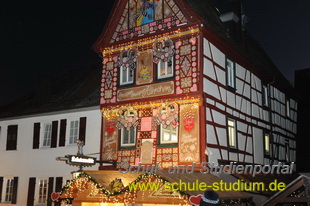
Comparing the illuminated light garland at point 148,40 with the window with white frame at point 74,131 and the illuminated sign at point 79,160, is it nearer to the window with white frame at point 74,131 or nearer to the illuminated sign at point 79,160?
the window with white frame at point 74,131

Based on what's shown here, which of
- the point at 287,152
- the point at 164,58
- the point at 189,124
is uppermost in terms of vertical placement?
the point at 164,58

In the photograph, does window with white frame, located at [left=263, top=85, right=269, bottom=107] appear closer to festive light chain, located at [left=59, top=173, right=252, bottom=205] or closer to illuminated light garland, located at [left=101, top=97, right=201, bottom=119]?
illuminated light garland, located at [left=101, top=97, right=201, bottom=119]

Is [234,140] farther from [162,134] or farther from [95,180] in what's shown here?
[95,180]

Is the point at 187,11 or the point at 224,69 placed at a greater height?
the point at 187,11

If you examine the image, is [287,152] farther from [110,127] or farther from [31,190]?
[31,190]

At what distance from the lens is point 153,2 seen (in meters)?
15.8

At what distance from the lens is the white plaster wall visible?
1716 centimetres

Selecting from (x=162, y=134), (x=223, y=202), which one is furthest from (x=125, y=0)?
(x=223, y=202)

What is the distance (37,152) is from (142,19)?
7.90 m

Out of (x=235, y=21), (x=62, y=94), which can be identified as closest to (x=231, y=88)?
(x=235, y=21)

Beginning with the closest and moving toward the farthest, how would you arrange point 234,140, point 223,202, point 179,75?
point 223,202 < point 179,75 < point 234,140

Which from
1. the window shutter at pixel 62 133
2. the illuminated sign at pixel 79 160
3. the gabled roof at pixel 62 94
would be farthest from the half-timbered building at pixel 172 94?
the window shutter at pixel 62 133

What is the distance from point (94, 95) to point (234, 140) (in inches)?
264

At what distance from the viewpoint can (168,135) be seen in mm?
14523
